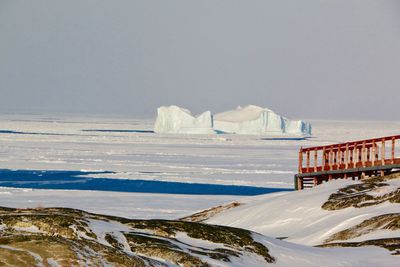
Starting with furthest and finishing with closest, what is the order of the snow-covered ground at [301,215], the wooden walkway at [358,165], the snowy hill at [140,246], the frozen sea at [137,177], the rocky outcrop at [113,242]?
1. the frozen sea at [137,177]
2. the wooden walkway at [358,165]
3. the snow-covered ground at [301,215]
4. the snowy hill at [140,246]
5. the rocky outcrop at [113,242]

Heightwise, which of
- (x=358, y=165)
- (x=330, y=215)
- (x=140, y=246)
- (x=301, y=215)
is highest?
(x=358, y=165)

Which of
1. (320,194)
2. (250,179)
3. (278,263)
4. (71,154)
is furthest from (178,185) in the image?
(278,263)

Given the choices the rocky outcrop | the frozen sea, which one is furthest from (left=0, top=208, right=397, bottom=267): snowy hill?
the frozen sea

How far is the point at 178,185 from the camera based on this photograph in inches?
3206

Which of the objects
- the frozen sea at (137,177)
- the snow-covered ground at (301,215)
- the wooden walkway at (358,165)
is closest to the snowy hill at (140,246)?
the snow-covered ground at (301,215)

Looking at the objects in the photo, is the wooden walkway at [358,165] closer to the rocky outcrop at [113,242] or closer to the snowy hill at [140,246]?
the snowy hill at [140,246]

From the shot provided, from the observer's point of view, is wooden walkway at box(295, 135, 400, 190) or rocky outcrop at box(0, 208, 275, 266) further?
wooden walkway at box(295, 135, 400, 190)

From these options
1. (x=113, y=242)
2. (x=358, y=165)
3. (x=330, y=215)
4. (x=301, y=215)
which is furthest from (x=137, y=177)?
(x=113, y=242)

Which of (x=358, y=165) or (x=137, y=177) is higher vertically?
(x=358, y=165)

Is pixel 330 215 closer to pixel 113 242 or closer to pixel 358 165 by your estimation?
pixel 358 165

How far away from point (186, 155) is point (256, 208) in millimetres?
95576

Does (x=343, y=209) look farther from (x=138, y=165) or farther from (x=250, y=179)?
(x=138, y=165)

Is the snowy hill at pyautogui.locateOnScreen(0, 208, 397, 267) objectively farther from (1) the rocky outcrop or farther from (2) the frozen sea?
(2) the frozen sea

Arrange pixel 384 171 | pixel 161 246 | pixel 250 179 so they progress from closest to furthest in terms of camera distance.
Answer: pixel 161 246, pixel 384 171, pixel 250 179
